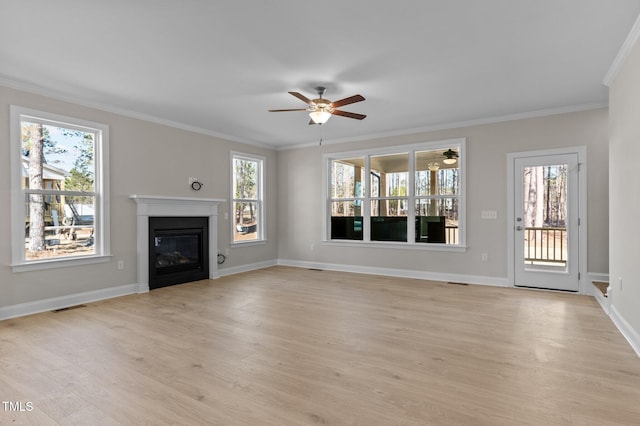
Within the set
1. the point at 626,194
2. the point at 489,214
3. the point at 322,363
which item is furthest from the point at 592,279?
the point at 322,363

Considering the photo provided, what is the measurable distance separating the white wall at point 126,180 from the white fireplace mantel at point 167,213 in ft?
0.34

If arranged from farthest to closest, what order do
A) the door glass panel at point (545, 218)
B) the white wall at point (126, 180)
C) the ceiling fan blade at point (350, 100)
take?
the door glass panel at point (545, 218) → the white wall at point (126, 180) → the ceiling fan blade at point (350, 100)

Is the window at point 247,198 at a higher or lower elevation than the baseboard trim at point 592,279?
higher

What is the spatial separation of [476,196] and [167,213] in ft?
15.9

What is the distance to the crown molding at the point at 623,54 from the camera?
284 cm

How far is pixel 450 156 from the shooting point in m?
5.98

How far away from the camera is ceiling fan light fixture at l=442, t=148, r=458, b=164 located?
594cm

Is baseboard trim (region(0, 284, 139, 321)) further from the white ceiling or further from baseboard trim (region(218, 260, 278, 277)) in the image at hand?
the white ceiling

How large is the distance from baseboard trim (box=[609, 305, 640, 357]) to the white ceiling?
2.47 meters

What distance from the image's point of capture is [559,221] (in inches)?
199

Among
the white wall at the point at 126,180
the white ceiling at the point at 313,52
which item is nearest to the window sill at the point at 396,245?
the white wall at the point at 126,180

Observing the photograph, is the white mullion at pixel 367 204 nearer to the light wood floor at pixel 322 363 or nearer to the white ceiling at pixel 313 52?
the white ceiling at pixel 313 52

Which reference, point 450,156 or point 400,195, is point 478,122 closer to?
point 450,156

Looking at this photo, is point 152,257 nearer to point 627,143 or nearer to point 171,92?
point 171,92
